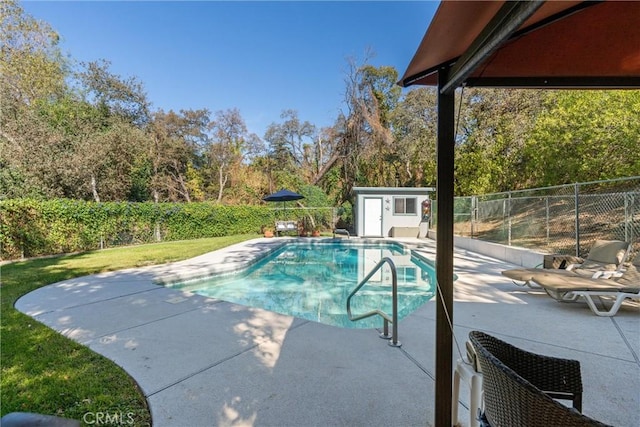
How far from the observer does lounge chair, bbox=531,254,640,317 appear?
3871mm

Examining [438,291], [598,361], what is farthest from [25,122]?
[598,361]

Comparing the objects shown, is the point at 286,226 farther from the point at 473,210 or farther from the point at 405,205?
the point at 473,210

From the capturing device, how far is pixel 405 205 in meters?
15.5

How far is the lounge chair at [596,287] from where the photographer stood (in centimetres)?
387

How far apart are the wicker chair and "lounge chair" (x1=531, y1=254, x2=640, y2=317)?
3196mm

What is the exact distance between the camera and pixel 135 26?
418 inches

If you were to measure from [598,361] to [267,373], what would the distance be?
286 cm

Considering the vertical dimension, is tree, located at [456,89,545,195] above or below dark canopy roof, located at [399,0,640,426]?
above

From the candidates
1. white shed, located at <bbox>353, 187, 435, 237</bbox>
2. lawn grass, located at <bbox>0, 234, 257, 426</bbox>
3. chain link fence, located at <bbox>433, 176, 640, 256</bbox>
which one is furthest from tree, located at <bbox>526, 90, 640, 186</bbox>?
lawn grass, located at <bbox>0, 234, 257, 426</bbox>

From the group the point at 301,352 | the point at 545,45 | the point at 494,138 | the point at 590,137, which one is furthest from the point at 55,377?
the point at 494,138

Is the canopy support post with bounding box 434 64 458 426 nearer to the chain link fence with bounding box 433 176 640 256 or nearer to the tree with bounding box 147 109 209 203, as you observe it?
the chain link fence with bounding box 433 176 640 256

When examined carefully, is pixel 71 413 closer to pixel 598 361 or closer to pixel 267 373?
pixel 267 373

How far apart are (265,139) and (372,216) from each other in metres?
13.6

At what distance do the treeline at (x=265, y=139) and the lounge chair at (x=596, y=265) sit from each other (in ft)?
15.2
